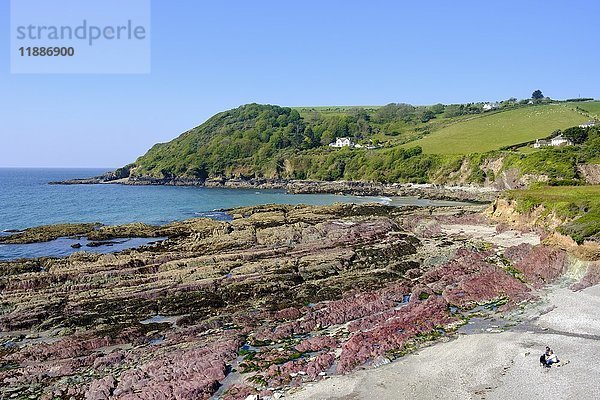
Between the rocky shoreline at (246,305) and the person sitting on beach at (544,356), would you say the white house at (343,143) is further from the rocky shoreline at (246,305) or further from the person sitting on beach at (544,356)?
the person sitting on beach at (544,356)

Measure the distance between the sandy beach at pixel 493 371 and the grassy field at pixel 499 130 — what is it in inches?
3257

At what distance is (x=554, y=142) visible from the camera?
91938 millimetres

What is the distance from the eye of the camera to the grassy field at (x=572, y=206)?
3022 centimetres

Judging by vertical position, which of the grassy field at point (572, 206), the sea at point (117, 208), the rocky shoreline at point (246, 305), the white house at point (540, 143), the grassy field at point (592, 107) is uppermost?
the grassy field at point (592, 107)

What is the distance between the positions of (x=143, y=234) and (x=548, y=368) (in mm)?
41413

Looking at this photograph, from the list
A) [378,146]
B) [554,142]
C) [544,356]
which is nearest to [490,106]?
[378,146]

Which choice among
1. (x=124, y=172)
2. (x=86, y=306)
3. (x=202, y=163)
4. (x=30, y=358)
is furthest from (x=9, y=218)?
(x=124, y=172)

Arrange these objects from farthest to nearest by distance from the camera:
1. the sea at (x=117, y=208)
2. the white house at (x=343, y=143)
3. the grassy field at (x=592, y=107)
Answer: the white house at (x=343, y=143) < the grassy field at (x=592, y=107) < the sea at (x=117, y=208)

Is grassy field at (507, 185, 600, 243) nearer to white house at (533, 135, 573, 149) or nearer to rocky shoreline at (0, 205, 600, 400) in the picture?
rocky shoreline at (0, 205, 600, 400)

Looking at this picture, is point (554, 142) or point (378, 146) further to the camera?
point (378, 146)

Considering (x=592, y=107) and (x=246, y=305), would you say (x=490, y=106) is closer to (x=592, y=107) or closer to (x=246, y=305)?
(x=592, y=107)

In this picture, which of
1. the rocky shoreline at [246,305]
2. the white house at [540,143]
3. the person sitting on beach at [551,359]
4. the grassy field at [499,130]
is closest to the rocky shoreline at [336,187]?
the grassy field at [499,130]

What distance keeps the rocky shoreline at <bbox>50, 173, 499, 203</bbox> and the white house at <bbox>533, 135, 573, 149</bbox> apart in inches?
682

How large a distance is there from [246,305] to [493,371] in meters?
13.4
